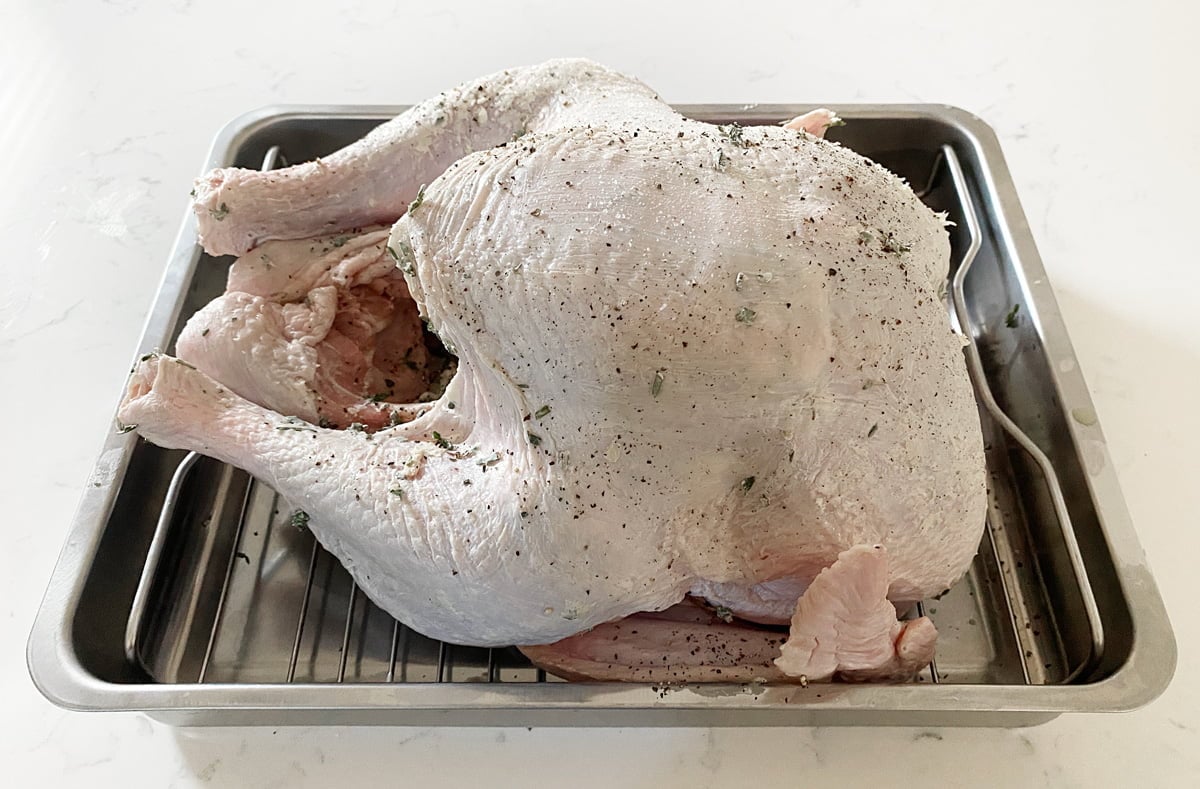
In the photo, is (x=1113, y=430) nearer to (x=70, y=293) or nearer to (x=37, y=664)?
(x=37, y=664)

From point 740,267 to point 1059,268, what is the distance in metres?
1.30

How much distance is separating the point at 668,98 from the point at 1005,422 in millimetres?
1276

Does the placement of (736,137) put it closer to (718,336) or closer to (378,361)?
(718,336)

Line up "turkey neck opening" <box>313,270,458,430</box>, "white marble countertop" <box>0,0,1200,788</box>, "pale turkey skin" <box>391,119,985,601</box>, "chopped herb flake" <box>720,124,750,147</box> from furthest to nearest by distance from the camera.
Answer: "turkey neck opening" <box>313,270,458,430</box> < "white marble countertop" <box>0,0,1200,788</box> < "chopped herb flake" <box>720,124,750,147</box> < "pale turkey skin" <box>391,119,985,601</box>

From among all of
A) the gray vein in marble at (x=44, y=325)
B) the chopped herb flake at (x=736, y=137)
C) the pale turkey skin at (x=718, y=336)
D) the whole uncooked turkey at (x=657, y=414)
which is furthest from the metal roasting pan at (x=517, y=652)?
the chopped herb flake at (x=736, y=137)

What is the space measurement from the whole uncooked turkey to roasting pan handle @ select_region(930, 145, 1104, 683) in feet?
0.80

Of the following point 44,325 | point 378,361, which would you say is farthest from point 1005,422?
point 44,325

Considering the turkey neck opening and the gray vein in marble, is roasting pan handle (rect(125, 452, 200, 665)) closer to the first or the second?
the turkey neck opening

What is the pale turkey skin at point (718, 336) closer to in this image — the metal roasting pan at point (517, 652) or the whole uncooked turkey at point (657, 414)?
the whole uncooked turkey at point (657, 414)

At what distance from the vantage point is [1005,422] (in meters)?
1.57

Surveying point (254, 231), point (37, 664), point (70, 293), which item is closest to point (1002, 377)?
point (254, 231)

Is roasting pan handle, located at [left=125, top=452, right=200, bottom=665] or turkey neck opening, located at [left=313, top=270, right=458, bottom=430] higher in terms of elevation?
turkey neck opening, located at [left=313, top=270, right=458, bottom=430]

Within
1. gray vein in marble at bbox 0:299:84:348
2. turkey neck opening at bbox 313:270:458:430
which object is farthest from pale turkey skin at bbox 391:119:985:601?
gray vein in marble at bbox 0:299:84:348

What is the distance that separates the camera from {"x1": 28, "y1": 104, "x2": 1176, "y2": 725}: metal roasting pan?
3.99 ft
